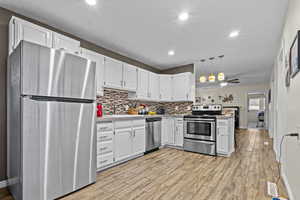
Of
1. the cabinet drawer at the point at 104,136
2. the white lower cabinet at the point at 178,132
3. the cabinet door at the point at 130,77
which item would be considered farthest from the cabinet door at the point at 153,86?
the cabinet drawer at the point at 104,136

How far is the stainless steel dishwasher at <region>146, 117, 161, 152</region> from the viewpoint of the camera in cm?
383

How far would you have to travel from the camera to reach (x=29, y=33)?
2154mm

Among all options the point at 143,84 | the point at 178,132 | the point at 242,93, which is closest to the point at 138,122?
the point at 143,84

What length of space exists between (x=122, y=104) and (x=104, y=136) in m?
1.40

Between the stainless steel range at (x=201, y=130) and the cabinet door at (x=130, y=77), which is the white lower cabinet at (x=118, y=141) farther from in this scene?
the stainless steel range at (x=201, y=130)

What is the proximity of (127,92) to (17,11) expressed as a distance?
8.49 feet

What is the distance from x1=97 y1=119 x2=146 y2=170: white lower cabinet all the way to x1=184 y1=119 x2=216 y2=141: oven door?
1.25 meters

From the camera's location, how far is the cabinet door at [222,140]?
3533 millimetres

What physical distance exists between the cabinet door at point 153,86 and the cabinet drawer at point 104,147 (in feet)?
6.81

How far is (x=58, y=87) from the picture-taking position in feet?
6.18

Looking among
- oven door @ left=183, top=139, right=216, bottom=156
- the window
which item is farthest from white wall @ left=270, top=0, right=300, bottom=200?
the window

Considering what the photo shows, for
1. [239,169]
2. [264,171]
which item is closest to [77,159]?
[239,169]

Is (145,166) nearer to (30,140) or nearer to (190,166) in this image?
(190,166)

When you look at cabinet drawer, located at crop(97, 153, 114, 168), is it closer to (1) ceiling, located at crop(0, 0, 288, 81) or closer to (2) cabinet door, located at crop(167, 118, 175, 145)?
(2) cabinet door, located at crop(167, 118, 175, 145)
